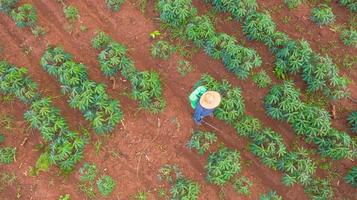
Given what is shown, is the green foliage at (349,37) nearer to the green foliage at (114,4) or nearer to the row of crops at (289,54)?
the row of crops at (289,54)

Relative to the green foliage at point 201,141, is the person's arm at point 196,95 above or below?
above

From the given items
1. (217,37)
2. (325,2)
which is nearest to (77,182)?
(217,37)

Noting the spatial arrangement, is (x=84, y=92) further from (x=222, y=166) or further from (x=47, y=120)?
(x=222, y=166)

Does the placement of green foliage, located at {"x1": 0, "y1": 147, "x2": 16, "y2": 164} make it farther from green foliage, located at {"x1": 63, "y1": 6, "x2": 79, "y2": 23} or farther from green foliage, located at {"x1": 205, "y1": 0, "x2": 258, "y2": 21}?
green foliage, located at {"x1": 205, "y1": 0, "x2": 258, "y2": 21}

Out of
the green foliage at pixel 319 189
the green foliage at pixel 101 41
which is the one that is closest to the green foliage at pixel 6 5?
the green foliage at pixel 101 41

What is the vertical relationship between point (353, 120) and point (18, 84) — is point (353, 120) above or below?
below

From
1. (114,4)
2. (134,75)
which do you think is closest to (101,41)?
(114,4)
